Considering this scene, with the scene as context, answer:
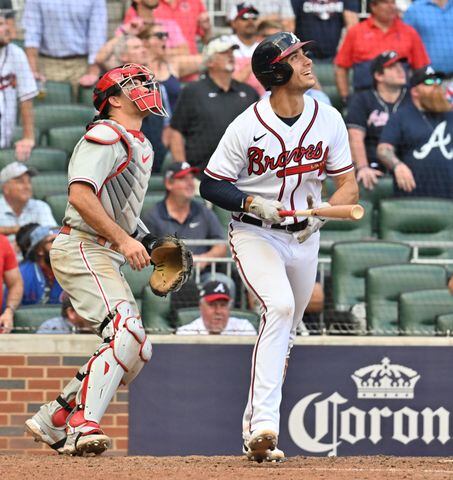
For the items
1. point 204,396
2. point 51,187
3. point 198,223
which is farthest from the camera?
point 51,187

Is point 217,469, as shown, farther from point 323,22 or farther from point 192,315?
point 323,22

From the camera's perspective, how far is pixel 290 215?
567cm

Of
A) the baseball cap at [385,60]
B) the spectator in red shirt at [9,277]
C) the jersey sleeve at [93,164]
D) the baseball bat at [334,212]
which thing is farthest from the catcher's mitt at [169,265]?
the baseball cap at [385,60]

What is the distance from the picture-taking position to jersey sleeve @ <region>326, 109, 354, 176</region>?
604 centimetres

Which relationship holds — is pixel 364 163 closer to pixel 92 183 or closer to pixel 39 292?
pixel 39 292

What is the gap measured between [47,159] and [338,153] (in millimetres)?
4363

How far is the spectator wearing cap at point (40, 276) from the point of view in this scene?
8.29 m

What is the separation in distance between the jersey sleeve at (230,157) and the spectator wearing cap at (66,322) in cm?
221

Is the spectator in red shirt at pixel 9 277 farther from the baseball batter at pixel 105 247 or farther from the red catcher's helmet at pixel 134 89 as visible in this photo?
the red catcher's helmet at pixel 134 89

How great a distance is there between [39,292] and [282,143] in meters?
2.97

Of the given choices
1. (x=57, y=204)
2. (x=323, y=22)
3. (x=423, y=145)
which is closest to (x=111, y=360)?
(x=57, y=204)

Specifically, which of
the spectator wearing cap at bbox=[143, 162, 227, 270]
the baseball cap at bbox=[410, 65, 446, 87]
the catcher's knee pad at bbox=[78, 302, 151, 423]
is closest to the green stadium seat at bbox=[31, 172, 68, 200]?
the spectator wearing cap at bbox=[143, 162, 227, 270]

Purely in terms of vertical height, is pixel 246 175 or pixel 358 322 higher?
pixel 246 175

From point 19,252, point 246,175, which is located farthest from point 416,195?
point 246,175
